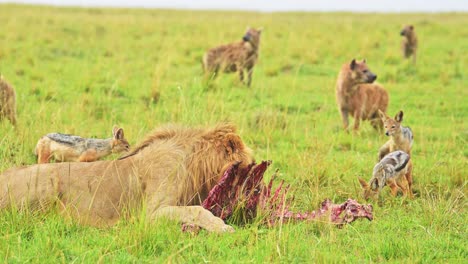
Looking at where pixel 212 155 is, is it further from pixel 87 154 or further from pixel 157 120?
pixel 157 120

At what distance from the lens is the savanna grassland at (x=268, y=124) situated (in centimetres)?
461

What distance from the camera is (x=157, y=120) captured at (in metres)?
8.62

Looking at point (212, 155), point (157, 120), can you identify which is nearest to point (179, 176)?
point (212, 155)

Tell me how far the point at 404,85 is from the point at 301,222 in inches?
338

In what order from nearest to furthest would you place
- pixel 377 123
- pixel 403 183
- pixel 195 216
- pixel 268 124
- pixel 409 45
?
pixel 195 216, pixel 403 183, pixel 268 124, pixel 377 123, pixel 409 45

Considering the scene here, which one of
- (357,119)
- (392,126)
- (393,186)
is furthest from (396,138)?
(357,119)

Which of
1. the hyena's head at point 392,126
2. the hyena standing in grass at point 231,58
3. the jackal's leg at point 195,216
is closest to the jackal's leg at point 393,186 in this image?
the hyena's head at point 392,126

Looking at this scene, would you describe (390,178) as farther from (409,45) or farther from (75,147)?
(409,45)

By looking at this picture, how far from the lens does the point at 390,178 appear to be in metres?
6.48

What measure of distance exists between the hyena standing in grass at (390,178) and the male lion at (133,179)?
1504mm

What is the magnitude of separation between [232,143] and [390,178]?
70.9 inches

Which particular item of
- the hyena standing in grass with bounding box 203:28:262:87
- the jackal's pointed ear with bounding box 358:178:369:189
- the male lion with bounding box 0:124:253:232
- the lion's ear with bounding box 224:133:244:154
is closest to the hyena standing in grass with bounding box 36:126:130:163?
the male lion with bounding box 0:124:253:232

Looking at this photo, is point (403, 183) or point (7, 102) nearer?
point (403, 183)

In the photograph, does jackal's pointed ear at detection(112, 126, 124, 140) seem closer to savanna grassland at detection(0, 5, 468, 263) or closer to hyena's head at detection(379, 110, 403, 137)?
savanna grassland at detection(0, 5, 468, 263)
